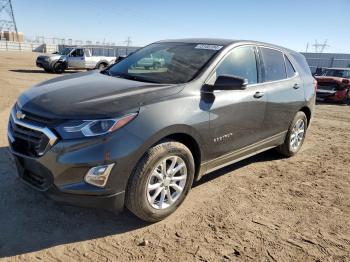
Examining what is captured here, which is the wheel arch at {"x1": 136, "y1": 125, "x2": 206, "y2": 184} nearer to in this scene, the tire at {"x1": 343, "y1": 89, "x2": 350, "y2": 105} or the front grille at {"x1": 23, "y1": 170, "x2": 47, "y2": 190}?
the front grille at {"x1": 23, "y1": 170, "x2": 47, "y2": 190}

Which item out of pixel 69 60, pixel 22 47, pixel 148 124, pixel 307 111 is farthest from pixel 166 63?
pixel 22 47

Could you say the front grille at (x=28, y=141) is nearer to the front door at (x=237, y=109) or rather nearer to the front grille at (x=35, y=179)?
the front grille at (x=35, y=179)

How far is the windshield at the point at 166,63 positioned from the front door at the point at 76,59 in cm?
1721

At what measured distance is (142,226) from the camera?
3.59 m

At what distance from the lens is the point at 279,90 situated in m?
5.16

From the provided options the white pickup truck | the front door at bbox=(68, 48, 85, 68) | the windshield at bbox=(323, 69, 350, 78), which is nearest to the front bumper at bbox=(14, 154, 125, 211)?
the windshield at bbox=(323, 69, 350, 78)

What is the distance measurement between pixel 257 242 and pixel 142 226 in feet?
3.71

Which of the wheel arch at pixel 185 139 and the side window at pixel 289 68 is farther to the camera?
the side window at pixel 289 68

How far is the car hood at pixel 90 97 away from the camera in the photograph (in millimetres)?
3186

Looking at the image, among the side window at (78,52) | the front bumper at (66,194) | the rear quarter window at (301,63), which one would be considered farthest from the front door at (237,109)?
the side window at (78,52)

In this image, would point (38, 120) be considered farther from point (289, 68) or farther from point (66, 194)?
point (289, 68)

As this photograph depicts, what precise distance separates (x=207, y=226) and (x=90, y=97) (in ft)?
5.71

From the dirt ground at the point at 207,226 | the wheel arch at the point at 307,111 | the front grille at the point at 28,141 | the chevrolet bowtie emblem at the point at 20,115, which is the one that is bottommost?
the dirt ground at the point at 207,226

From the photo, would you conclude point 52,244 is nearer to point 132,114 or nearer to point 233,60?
point 132,114
